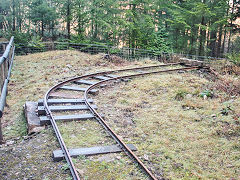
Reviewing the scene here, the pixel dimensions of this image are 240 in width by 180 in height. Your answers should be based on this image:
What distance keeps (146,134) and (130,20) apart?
18.4 m

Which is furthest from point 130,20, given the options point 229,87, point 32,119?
point 32,119

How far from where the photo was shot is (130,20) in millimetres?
22109

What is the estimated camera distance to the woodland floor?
4023mm

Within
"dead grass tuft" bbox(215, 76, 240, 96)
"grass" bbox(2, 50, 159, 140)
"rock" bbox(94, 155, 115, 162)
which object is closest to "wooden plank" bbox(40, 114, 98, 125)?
"grass" bbox(2, 50, 159, 140)

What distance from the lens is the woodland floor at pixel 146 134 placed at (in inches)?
158

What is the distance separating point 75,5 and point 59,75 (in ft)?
37.1

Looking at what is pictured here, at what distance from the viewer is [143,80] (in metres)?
10.0

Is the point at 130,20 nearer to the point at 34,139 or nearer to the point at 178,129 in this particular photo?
the point at 178,129

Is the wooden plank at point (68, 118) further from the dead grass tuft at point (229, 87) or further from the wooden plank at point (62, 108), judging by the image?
the dead grass tuft at point (229, 87)

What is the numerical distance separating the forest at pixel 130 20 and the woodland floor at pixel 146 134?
1144cm

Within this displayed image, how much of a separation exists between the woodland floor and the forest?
11.4 meters

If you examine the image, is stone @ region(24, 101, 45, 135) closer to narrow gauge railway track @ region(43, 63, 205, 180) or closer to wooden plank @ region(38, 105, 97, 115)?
wooden plank @ region(38, 105, 97, 115)

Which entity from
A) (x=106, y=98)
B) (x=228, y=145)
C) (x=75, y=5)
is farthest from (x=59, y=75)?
(x=75, y=5)

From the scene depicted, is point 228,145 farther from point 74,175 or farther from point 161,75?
point 161,75
